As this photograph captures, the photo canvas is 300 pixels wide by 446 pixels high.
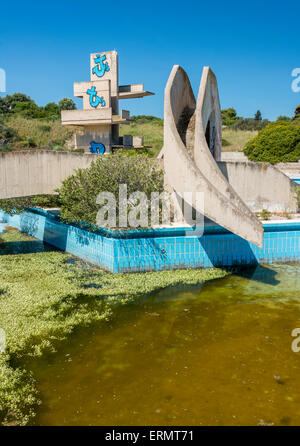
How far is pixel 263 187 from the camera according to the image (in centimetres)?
1428

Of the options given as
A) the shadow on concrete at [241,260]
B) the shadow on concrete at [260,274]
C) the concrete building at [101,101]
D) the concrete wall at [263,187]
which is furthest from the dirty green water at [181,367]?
the concrete building at [101,101]

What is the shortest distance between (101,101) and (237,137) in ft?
98.2

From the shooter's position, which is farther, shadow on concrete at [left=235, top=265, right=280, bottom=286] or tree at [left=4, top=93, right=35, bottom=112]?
tree at [left=4, top=93, right=35, bottom=112]

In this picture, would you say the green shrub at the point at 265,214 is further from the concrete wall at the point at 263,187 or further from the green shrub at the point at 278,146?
the green shrub at the point at 278,146

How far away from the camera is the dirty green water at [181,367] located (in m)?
4.57

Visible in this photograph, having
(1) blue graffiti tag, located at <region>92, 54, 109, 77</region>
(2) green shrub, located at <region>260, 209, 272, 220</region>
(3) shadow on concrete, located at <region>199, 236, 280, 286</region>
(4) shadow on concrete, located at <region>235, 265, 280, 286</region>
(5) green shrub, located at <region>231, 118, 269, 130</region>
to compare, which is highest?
(5) green shrub, located at <region>231, 118, 269, 130</region>

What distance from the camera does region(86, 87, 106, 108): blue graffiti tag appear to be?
2074 centimetres

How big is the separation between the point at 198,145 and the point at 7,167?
5527 millimetres

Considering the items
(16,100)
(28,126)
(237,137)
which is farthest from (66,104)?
(237,137)

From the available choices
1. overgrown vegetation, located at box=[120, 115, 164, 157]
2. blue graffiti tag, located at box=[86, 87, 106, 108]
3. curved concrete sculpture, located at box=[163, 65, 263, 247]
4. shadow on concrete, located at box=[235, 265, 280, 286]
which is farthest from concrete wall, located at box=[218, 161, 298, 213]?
overgrown vegetation, located at box=[120, 115, 164, 157]

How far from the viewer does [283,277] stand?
9336 millimetres

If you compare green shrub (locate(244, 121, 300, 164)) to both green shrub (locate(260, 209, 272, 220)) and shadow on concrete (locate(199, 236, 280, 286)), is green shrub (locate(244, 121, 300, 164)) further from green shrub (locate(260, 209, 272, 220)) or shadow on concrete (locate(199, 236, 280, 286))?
shadow on concrete (locate(199, 236, 280, 286))

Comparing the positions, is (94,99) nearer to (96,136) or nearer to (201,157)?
(96,136)

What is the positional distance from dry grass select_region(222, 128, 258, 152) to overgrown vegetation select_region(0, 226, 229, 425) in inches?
1379
